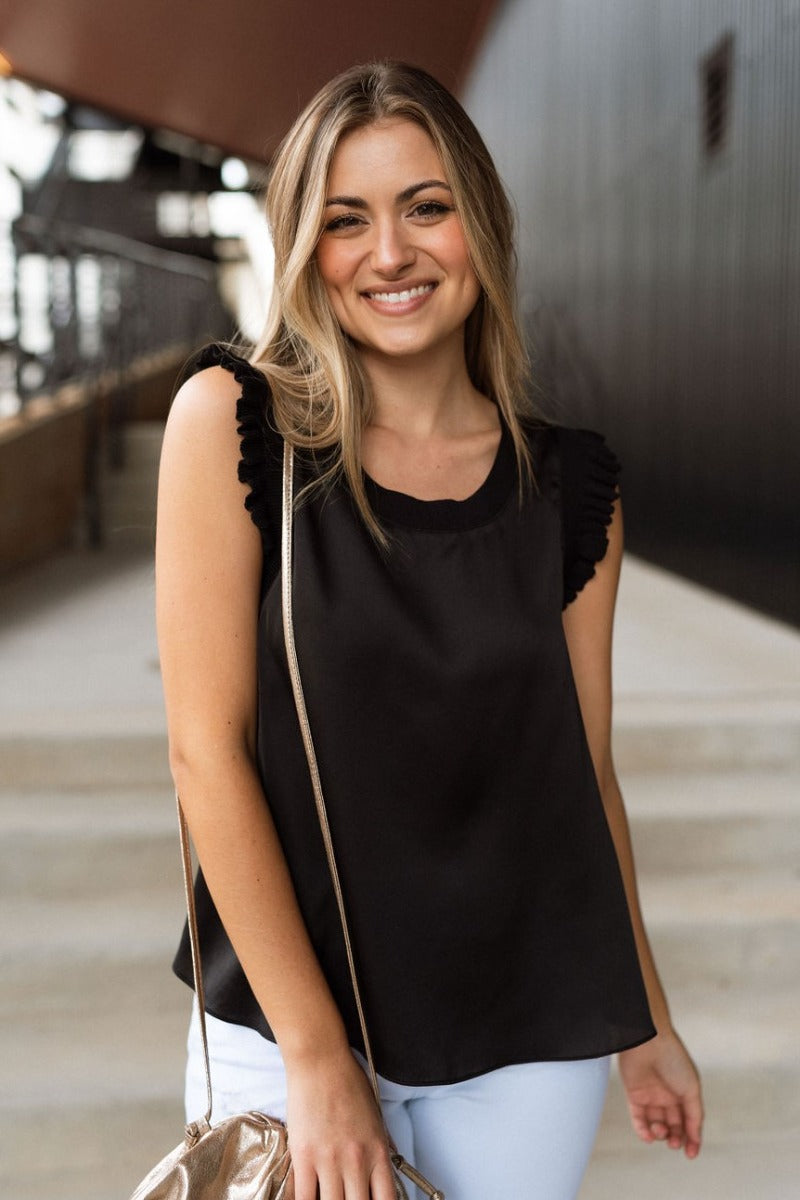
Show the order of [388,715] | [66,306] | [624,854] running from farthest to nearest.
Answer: [66,306] < [624,854] < [388,715]

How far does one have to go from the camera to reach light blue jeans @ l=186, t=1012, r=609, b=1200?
1.23 meters

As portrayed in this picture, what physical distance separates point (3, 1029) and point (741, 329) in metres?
4.34

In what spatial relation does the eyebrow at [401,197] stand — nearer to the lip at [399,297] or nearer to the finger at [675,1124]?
the lip at [399,297]

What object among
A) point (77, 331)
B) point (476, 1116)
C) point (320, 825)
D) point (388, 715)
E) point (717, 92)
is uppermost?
point (717, 92)

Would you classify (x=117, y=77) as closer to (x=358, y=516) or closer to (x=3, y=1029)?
(x=3, y=1029)

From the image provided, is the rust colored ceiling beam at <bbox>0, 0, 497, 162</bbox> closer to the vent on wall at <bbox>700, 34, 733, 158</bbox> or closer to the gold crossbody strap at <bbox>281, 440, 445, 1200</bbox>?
the vent on wall at <bbox>700, 34, 733, 158</bbox>

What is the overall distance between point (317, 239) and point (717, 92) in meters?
5.17

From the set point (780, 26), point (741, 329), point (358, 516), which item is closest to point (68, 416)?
point (741, 329)

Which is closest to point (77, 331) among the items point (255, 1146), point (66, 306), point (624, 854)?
point (66, 306)

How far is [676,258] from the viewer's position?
20.5ft

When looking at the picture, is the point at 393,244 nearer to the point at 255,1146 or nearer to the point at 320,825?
the point at 320,825

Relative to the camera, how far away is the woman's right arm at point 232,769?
3.64ft

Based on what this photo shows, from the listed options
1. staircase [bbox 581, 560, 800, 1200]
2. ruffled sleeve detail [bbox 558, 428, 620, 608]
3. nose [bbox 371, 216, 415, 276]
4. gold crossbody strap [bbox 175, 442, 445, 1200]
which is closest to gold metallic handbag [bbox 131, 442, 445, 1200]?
gold crossbody strap [bbox 175, 442, 445, 1200]

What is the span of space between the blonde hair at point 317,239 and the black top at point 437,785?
0.04 m
